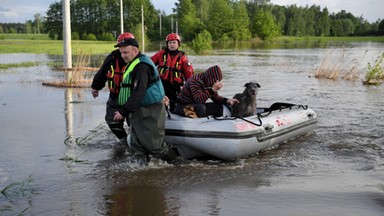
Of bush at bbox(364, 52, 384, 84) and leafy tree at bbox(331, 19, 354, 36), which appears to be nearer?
bush at bbox(364, 52, 384, 84)

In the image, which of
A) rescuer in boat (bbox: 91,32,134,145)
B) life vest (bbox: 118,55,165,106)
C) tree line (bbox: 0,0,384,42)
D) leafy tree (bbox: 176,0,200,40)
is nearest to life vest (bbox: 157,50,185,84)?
rescuer in boat (bbox: 91,32,134,145)

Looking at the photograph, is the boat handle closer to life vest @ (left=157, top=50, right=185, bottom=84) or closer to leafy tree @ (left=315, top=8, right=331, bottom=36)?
life vest @ (left=157, top=50, right=185, bottom=84)

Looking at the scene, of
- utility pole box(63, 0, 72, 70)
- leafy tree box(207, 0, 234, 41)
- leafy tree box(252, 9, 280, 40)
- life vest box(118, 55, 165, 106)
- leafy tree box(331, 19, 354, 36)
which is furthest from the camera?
leafy tree box(331, 19, 354, 36)

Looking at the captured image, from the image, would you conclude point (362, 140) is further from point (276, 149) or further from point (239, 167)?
point (239, 167)

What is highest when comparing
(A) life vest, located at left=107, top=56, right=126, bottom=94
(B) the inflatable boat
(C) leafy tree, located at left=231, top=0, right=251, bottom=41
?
(C) leafy tree, located at left=231, top=0, right=251, bottom=41

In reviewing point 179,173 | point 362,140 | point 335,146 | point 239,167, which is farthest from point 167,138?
point 362,140

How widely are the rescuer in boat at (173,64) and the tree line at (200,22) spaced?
67.3 metres

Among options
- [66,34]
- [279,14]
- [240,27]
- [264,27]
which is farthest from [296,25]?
[66,34]

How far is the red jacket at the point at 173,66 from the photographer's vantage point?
732cm

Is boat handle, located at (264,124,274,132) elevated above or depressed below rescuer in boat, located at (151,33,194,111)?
below

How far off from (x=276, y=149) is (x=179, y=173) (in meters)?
2.11

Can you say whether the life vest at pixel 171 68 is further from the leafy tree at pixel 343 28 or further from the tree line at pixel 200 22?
the leafy tree at pixel 343 28

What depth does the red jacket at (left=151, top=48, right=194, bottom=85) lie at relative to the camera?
288 inches

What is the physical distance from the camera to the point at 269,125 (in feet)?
22.2
